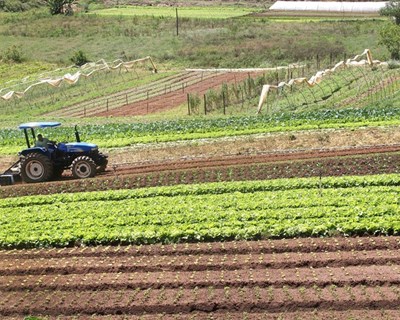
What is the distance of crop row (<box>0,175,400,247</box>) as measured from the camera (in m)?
17.1

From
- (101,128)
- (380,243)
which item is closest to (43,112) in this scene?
(101,128)

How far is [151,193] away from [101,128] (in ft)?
46.8

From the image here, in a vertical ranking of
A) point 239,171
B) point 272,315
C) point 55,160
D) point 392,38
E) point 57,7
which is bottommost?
point 239,171

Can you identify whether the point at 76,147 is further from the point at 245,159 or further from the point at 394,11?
the point at 394,11

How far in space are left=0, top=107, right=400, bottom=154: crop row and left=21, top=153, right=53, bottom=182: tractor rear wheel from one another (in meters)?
6.95

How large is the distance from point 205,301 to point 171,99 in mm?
33058

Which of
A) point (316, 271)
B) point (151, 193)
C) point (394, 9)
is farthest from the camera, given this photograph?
point (394, 9)

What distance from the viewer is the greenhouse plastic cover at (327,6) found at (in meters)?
94.8

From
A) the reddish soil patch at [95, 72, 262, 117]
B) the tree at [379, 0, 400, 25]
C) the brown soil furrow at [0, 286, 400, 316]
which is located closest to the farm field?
the brown soil furrow at [0, 286, 400, 316]

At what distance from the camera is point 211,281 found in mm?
14289

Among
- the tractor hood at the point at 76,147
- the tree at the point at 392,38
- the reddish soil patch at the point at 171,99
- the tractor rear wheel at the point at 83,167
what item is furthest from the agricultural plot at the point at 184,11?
the tractor hood at the point at 76,147

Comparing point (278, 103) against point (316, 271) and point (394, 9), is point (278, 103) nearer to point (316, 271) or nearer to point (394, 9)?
point (316, 271)

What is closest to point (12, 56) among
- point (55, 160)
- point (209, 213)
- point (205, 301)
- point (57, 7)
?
point (57, 7)

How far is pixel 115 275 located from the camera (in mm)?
15109
